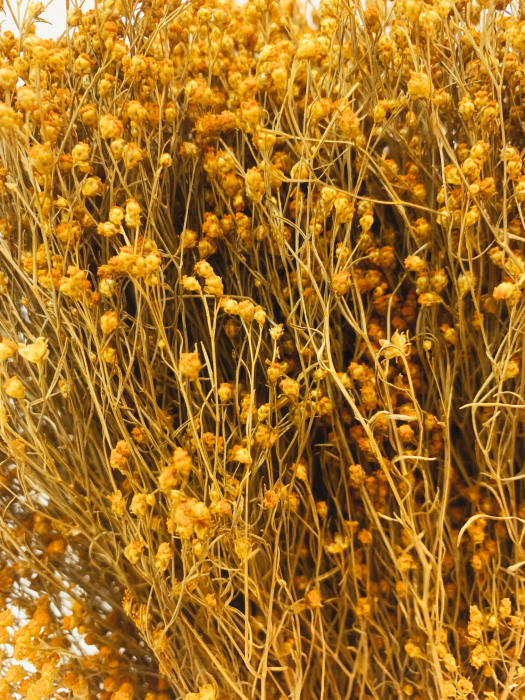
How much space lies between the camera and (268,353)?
0.62m

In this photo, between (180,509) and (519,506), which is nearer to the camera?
(180,509)

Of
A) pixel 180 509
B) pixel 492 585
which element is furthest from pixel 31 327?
pixel 492 585

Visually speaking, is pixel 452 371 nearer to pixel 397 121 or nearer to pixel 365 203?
pixel 365 203

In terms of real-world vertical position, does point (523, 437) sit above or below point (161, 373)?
below

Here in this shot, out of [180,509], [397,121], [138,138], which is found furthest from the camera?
[397,121]

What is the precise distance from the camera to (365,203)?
0.59 m

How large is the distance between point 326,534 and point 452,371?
22 cm

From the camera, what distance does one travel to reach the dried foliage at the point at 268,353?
1.72ft

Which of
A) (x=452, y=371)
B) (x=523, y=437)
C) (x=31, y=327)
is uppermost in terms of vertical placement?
(x=31, y=327)

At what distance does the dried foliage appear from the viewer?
52 cm

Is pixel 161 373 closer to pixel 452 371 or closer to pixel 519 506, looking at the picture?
pixel 452 371

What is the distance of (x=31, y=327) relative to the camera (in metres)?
0.64

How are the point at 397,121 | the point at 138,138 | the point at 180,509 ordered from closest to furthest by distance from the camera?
the point at 180,509 < the point at 138,138 < the point at 397,121

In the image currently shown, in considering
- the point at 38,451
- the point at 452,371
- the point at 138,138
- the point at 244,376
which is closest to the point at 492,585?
the point at 452,371
